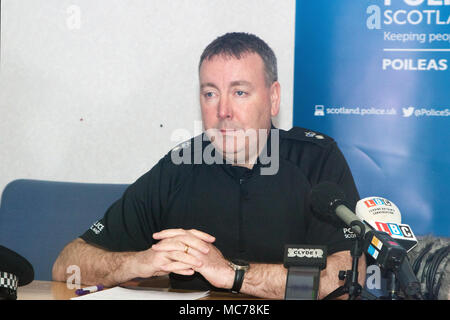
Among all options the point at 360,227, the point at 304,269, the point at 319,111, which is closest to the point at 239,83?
the point at 319,111

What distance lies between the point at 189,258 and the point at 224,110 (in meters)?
0.69

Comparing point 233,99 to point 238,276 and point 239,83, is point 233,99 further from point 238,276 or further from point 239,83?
point 238,276

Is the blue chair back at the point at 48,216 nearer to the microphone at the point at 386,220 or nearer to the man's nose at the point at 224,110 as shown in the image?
the man's nose at the point at 224,110

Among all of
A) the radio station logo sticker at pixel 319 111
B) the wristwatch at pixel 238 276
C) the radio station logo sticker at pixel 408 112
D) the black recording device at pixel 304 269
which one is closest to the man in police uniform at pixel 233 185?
the wristwatch at pixel 238 276

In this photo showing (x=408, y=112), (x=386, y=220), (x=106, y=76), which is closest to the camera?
(x=386, y=220)

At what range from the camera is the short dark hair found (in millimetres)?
2234

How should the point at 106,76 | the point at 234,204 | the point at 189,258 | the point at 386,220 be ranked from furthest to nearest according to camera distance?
the point at 106,76, the point at 234,204, the point at 189,258, the point at 386,220

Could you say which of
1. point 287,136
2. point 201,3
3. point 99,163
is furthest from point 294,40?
point 99,163

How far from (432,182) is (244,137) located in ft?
3.33

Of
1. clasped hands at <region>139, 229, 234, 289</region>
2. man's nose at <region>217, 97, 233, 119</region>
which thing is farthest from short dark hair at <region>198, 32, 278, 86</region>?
clasped hands at <region>139, 229, 234, 289</region>

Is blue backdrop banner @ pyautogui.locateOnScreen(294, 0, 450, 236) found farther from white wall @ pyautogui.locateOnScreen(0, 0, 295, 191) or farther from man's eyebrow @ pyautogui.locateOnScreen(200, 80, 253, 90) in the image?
man's eyebrow @ pyautogui.locateOnScreen(200, 80, 253, 90)

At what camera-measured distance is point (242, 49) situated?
2236mm

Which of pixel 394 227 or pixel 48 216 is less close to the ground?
pixel 394 227
